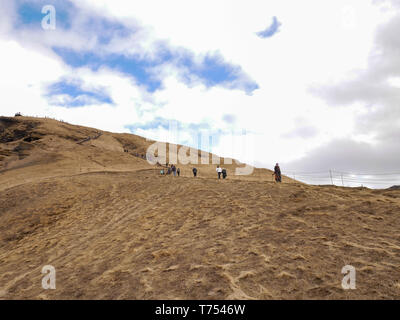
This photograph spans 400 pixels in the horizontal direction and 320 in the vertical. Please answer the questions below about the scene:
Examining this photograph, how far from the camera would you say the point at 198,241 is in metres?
9.39

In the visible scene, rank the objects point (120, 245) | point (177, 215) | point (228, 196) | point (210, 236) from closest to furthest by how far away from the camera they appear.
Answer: point (210, 236)
point (120, 245)
point (177, 215)
point (228, 196)

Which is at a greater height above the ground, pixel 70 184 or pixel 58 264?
pixel 70 184

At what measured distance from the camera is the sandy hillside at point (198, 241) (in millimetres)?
6168

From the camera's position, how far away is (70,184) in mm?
21359

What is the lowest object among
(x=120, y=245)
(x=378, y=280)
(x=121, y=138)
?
(x=120, y=245)

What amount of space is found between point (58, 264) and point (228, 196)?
29.4 ft

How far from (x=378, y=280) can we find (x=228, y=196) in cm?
958

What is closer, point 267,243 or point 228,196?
point 267,243

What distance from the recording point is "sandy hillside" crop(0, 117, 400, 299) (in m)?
6.17
